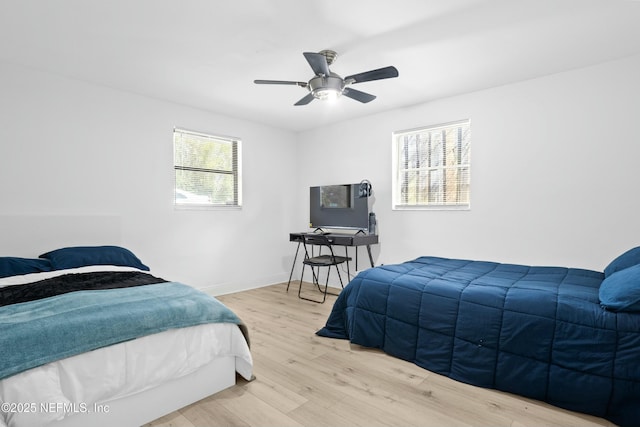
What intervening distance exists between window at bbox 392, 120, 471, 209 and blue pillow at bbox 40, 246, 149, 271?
10.3ft

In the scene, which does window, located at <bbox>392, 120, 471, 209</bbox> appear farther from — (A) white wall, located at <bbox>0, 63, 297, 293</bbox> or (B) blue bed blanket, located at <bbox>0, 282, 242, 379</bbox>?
(B) blue bed blanket, located at <bbox>0, 282, 242, 379</bbox>

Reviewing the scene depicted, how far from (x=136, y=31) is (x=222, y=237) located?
2.70m

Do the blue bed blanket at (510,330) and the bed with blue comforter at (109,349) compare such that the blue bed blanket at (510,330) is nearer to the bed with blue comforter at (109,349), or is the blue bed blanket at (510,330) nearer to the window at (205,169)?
the bed with blue comforter at (109,349)

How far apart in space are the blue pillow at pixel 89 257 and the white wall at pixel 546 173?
3.10 meters

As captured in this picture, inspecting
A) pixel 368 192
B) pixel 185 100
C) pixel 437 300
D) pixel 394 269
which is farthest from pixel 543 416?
pixel 185 100

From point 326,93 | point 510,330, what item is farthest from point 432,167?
point 510,330

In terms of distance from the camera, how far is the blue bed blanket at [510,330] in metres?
1.84

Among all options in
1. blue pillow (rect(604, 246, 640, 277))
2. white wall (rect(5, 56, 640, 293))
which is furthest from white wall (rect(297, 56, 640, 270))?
blue pillow (rect(604, 246, 640, 277))

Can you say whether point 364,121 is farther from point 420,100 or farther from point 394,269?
point 394,269

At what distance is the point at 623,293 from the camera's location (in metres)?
1.88

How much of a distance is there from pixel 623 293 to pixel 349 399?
1.67m

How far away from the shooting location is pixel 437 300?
2.45m

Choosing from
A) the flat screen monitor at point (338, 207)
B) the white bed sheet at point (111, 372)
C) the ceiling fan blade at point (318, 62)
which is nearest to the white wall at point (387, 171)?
the flat screen monitor at point (338, 207)

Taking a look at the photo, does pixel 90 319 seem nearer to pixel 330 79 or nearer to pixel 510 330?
pixel 330 79
